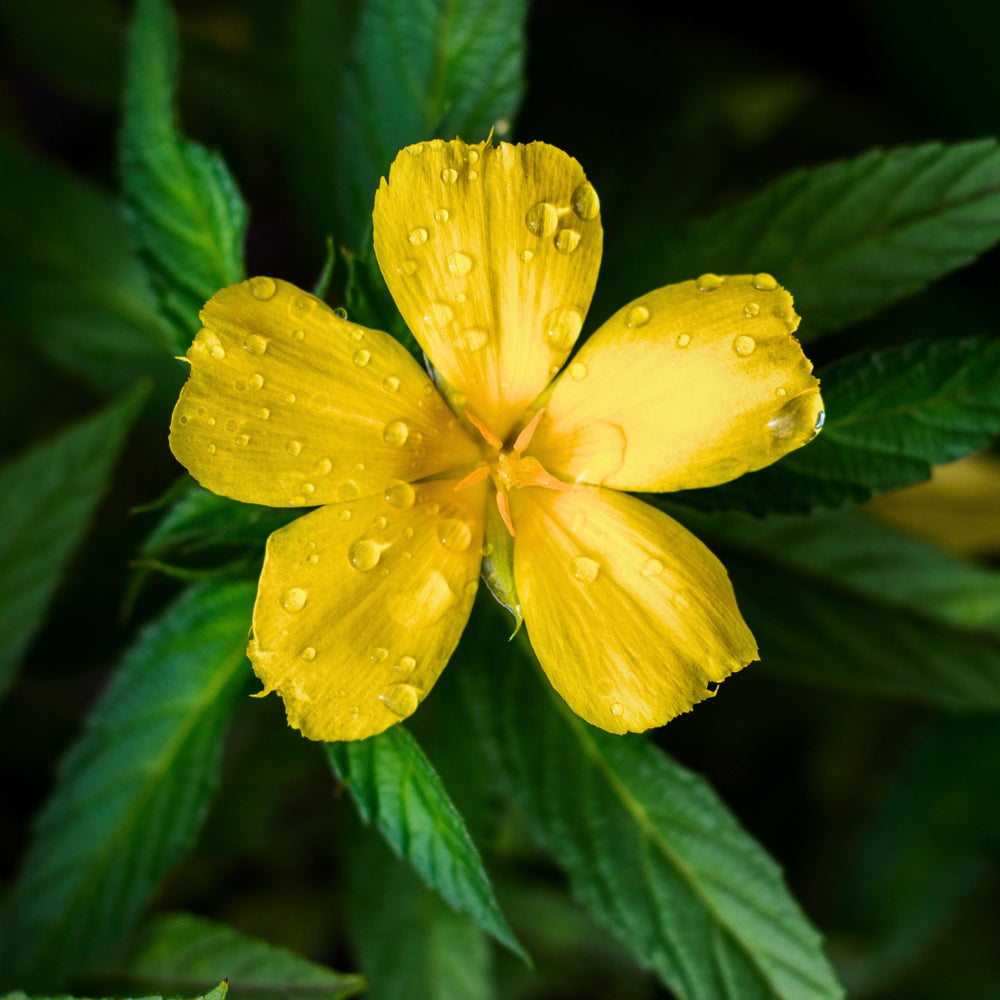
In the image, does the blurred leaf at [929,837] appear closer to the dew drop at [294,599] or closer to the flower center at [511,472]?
the flower center at [511,472]

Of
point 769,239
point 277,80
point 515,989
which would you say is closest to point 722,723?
point 515,989

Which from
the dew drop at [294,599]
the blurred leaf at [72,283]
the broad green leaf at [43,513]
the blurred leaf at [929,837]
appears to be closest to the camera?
the dew drop at [294,599]

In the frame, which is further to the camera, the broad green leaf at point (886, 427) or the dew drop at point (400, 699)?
the broad green leaf at point (886, 427)

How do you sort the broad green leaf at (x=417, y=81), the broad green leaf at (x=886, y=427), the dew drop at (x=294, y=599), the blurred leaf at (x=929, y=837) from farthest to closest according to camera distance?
1. the blurred leaf at (x=929, y=837)
2. the broad green leaf at (x=417, y=81)
3. the broad green leaf at (x=886, y=427)
4. the dew drop at (x=294, y=599)

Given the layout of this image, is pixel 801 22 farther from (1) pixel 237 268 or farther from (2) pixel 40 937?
(2) pixel 40 937

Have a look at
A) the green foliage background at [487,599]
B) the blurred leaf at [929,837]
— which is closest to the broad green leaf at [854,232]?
the green foliage background at [487,599]

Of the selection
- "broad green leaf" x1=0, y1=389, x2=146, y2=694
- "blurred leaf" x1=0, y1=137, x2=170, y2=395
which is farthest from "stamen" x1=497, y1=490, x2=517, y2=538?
"blurred leaf" x1=0, y1=137, x2=170, y2=395

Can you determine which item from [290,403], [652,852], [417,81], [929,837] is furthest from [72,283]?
[929,837]
